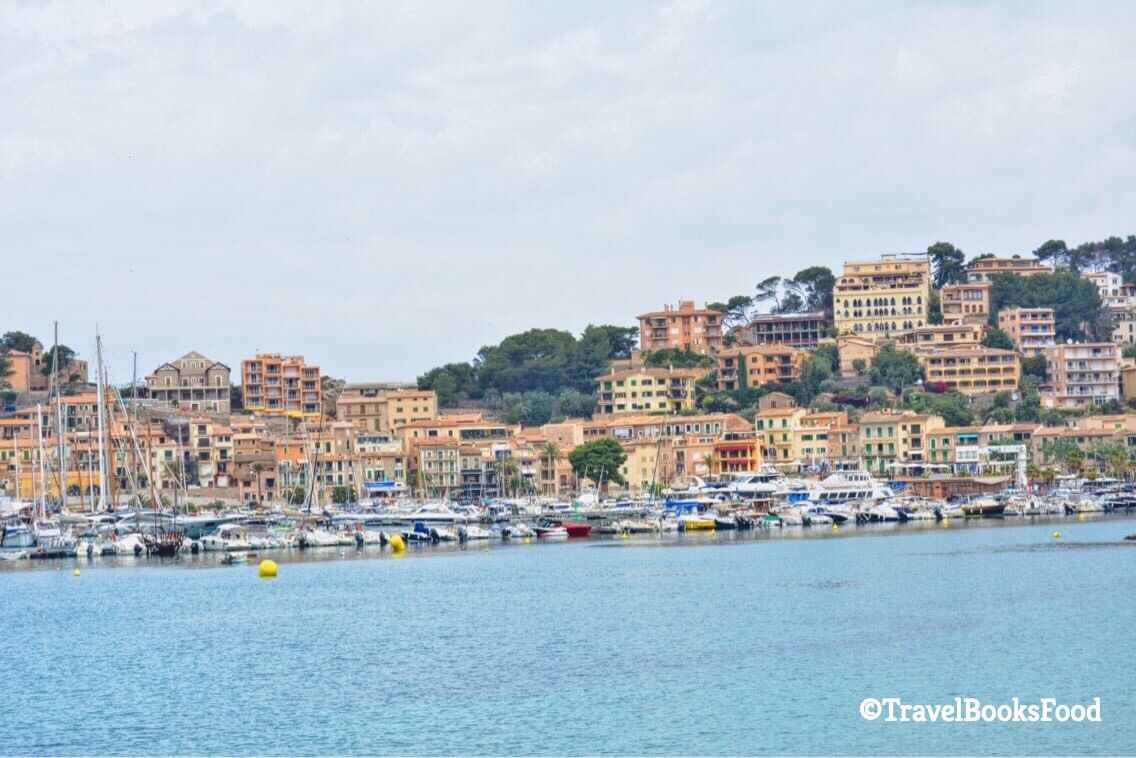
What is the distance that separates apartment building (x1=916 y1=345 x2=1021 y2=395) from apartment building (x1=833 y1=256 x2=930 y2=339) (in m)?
9.80

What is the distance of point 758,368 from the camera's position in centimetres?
13250

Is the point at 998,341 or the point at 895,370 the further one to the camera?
the point at 998,341

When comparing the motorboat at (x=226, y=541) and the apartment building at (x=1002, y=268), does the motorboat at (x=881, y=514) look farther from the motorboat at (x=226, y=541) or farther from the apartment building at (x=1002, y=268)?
the apartment building at (x=1002, y=268)

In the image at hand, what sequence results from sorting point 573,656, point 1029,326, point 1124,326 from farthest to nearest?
point 1124,326, point 1029,326, point 573,656

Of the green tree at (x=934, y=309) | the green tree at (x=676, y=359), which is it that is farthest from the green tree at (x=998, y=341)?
the green tree at (x=676, y=359)

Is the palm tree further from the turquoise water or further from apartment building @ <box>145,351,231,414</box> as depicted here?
the turquoise water

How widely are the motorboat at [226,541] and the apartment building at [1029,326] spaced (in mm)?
76576

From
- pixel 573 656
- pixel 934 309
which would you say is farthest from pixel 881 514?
pixel 573 656

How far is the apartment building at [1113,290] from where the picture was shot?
499 feet

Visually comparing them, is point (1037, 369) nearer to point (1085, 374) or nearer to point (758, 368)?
point (1085, 374)

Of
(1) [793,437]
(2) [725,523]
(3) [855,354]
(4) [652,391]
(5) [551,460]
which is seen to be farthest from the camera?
(3) [855,354]

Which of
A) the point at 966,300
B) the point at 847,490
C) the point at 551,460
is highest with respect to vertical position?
the point at 966,300

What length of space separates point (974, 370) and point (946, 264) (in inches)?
1033

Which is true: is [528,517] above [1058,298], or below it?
below
